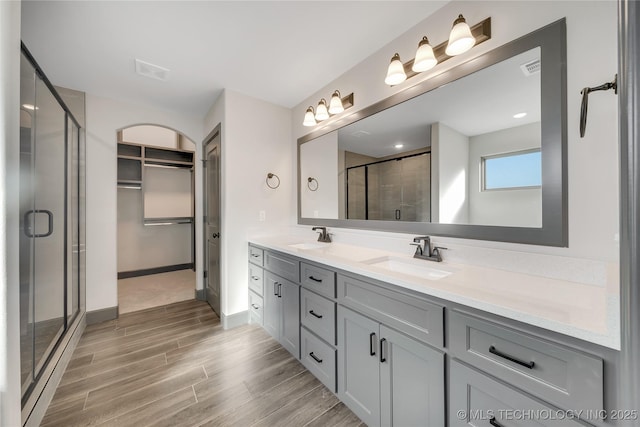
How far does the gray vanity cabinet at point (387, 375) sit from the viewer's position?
104 centimetres

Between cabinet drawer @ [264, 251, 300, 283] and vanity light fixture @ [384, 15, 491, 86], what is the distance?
4.97 ft

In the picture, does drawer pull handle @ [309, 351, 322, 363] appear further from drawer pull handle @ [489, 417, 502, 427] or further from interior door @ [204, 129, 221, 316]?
interior door @ [204, 129, 221, 316]

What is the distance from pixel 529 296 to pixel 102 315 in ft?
12.4

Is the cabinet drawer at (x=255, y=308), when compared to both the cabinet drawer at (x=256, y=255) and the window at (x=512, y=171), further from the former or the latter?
the window at (x=512, y=171)

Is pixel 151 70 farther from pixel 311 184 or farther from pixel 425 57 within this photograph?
pixel 425 57

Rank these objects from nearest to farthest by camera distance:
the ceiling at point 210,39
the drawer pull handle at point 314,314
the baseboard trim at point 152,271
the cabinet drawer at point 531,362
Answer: the cabinet drawer at point 531,362 < the ceiling at point 210,39 < the drawer pull handle at point 314,314 < the baseboard trim at point 152,271

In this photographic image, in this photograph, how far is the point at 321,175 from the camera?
2609 millimetres

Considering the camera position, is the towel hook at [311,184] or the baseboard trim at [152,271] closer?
the towel hook at [311,184]

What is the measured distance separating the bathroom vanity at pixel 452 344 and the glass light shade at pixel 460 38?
4.00 feet

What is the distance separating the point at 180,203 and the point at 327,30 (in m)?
4.27

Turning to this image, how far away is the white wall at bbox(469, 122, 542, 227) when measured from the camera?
1.19 m

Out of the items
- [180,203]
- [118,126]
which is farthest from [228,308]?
[180,203]

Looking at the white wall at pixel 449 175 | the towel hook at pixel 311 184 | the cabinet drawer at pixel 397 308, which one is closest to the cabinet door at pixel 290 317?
the cabinet drawer at pixel 397 308

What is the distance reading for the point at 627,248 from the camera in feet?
1.57
